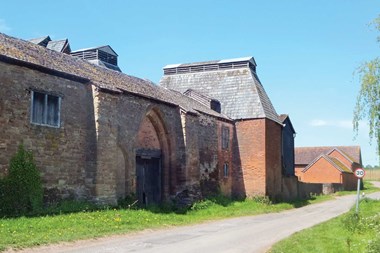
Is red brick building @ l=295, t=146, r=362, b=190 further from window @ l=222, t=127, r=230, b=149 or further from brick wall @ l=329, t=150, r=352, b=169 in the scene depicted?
window @ l=222, t=127, r=230, b=149

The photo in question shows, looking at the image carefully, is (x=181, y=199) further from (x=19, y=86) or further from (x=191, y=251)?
(x=191, y=251)

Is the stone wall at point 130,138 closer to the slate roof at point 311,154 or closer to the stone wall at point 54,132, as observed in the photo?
the stone wall at point 54,132

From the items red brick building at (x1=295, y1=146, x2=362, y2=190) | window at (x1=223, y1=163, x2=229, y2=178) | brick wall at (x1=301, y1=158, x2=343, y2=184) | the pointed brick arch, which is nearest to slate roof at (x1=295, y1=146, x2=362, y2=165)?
red brick building at (x1=295, y1=146, x2=362, y2=190)

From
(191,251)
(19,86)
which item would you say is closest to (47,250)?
(191,251)

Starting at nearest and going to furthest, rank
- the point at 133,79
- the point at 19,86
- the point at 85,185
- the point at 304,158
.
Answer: the point at 19,86 → the point at 85,185 → the point at 133,79 → the point at 304,158

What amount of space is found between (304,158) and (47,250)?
58.3 m

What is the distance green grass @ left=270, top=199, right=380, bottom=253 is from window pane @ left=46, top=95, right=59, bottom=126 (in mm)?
10021

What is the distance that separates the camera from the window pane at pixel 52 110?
686 inches

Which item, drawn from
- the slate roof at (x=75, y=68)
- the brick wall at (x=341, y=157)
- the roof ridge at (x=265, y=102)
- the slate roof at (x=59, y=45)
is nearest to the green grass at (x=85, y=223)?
the slate roof at (x=75, y=68)

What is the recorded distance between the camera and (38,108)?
1694 cm

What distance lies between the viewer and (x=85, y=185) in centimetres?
1842

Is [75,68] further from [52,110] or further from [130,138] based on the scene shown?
[130,138]

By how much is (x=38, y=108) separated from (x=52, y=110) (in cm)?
73

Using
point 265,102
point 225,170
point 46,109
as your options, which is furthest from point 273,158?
point 46,109
